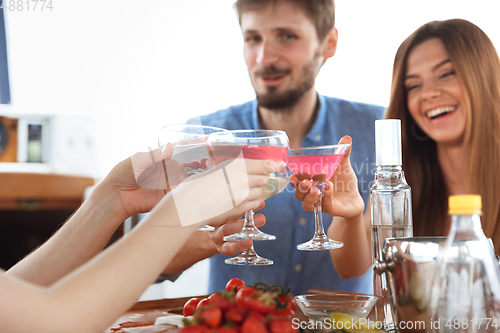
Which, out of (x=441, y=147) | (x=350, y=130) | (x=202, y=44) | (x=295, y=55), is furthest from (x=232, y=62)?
(x=441, y=147)

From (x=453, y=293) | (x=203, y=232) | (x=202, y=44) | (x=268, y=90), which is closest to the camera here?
(x=453, y=293)

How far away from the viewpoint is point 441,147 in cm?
213

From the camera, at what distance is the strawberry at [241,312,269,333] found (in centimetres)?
70

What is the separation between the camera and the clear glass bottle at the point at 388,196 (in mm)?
1019

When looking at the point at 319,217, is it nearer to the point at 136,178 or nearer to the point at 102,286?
the point at 136,178

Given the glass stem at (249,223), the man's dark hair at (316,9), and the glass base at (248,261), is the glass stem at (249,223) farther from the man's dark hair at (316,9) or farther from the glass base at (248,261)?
the man's dark hair at (316,9)

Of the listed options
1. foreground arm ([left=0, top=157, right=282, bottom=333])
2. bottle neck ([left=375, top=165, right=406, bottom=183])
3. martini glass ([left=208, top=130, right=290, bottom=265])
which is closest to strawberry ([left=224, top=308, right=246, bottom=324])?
foreground arm ([left=0, top=157, right=282, bottom=333])

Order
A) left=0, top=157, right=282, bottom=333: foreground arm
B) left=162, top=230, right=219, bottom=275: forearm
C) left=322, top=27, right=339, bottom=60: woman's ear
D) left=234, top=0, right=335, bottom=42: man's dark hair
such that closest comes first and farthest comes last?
left=0, top=157, right=282, bottom=333: foreground arm
left=162, top=230, right=219, bottom=275: forearm
left=234, top=0, right=335, bottom=42: man's dark hair
left=322, top=27, right=339, bottom=60: woman's ear

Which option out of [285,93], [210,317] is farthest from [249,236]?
[285,93]

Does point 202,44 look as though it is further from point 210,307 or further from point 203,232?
point 210,307

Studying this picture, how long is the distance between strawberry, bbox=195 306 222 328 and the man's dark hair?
6.24 feet

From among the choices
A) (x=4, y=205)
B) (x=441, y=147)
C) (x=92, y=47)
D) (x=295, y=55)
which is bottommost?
(x=4, y=205)

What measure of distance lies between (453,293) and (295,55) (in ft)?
6.17

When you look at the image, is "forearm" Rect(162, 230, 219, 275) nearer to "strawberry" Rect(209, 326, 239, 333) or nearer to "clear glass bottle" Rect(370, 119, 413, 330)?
"clear glass bottle" Rect(370, 119, 413, 330)
